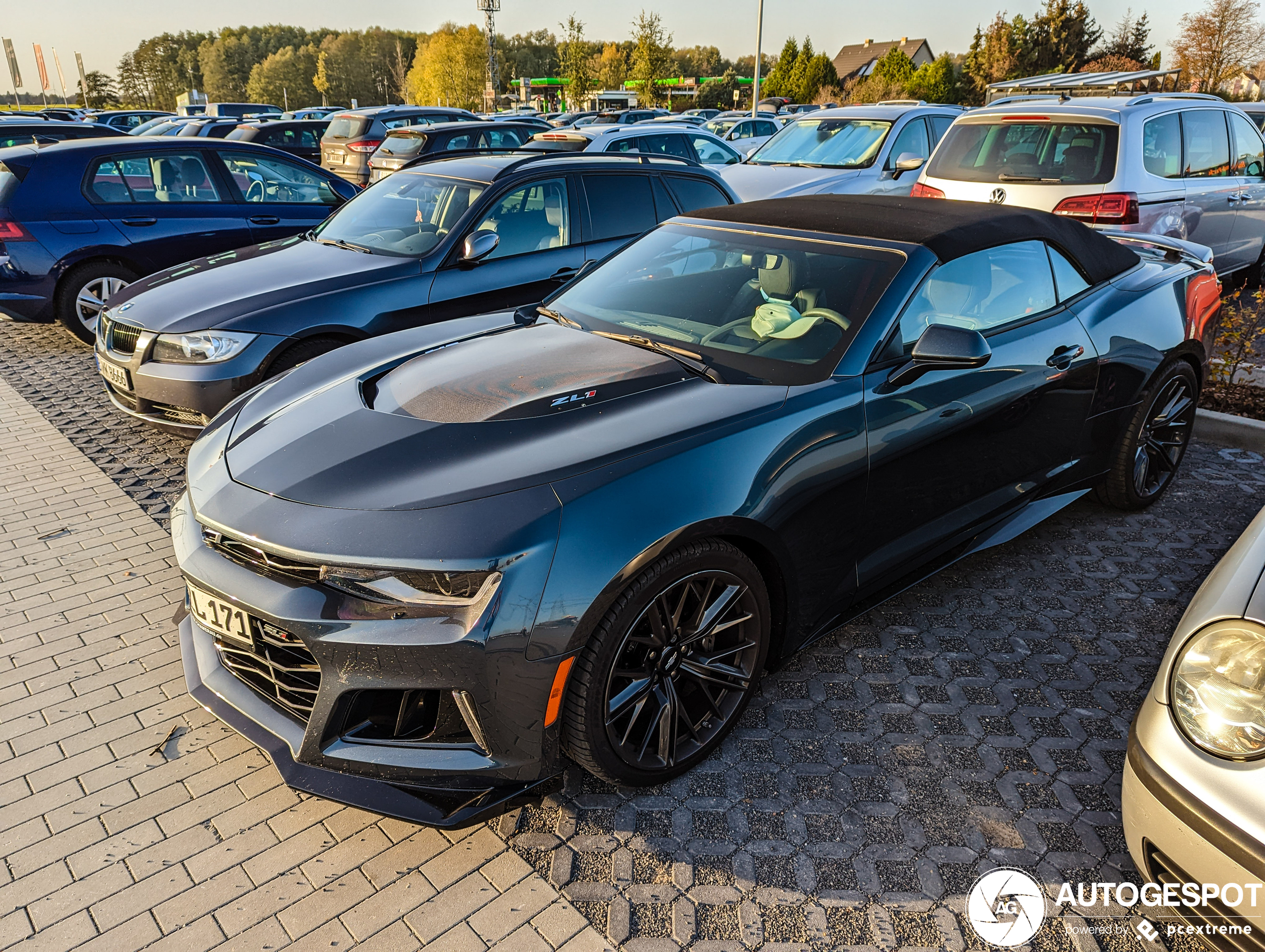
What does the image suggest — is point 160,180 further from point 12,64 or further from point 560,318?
point 12,64

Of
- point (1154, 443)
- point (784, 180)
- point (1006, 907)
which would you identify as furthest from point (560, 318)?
point (784, 180)

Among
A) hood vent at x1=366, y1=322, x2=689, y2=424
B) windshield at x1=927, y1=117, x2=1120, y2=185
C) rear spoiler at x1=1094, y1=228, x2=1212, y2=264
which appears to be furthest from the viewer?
windshield at x1=927, y1=117, x2=1120, y2=185

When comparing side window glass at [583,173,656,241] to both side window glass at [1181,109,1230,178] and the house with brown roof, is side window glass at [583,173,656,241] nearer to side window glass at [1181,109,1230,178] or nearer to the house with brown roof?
side window glass at [1181,109,1230,178]

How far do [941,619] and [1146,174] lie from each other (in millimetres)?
5201

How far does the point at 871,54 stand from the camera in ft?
285

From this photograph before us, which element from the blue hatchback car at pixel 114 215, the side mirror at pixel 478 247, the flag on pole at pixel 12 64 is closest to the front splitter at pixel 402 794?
the side mirror at pixel 478 247

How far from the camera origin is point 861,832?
8.20 ft

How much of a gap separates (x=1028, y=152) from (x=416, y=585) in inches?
275

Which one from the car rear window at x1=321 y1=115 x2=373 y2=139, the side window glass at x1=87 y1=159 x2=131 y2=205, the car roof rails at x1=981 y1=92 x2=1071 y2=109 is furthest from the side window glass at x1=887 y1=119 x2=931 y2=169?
the car rear window at x1=321 y1=115 x2=373 y2=139

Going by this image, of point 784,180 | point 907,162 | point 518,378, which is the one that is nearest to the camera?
point 518,378

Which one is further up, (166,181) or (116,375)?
(166,181)

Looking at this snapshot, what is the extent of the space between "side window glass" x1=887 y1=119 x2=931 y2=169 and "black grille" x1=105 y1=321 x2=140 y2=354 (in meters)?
8.40

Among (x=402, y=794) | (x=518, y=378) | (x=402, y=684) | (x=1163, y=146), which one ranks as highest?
(x=1163, y=146)

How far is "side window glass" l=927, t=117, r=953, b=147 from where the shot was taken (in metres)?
10.7
